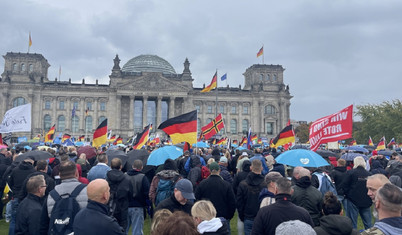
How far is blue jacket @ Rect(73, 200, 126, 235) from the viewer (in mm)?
3793

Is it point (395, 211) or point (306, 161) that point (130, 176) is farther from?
point (395, 211)

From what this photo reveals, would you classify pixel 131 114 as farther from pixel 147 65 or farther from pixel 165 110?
pixel 147 65

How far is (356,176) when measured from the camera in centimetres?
794

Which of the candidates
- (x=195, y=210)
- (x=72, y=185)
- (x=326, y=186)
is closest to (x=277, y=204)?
(x=195, y=210)

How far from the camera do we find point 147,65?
3201 inches

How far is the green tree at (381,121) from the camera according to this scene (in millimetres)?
50362

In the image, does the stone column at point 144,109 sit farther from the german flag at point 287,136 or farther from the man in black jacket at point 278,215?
the man in black jacket at point 278,215

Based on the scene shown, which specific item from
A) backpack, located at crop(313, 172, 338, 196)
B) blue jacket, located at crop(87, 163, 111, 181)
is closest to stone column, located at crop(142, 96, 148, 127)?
blue jacket, located at crop(87, 163, 111, 181)

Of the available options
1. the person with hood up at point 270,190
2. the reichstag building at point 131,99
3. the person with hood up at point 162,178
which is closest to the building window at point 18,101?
the reichstag building at point 131,99

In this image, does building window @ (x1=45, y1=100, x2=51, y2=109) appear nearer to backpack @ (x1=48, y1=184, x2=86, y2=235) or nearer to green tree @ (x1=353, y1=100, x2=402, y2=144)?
green tree @ (x1=353, y1=100, x2=402, y2=144)

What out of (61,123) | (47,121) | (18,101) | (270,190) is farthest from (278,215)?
(18,101)

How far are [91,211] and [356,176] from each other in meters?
6.53

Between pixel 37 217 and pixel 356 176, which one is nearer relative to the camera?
pixel 37 217

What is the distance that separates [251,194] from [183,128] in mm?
5622
